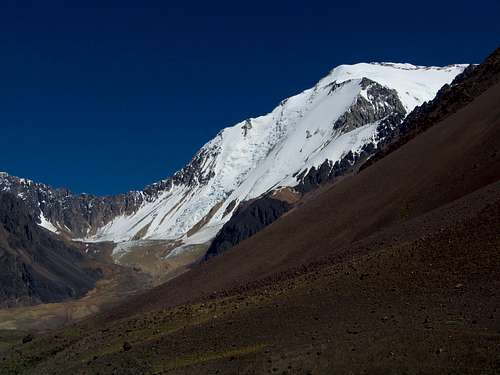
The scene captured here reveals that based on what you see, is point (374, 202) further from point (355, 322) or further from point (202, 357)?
point (202, 357)

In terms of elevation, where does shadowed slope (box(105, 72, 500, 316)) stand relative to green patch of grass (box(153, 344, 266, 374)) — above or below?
above

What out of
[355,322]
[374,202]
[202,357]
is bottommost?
[355,322]

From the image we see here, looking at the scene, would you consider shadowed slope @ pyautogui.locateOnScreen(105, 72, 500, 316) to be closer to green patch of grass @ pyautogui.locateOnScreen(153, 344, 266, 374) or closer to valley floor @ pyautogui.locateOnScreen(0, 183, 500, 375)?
valley floor @ pyautogui.locateOnScreen(0, 183, 500, 375)

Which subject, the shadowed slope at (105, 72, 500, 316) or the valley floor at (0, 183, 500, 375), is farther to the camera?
the shadowed slope at (105, 72, 500, 316)

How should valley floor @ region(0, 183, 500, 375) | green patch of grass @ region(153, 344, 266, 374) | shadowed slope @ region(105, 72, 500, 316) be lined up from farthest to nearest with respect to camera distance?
shadowed slope @ region(105, 72, 500, 316), green patch of grass @ region(153, 344, 266, 374), valley floor @ region(0, 183, 500, 375)

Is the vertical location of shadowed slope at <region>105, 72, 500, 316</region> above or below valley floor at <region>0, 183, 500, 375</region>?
above

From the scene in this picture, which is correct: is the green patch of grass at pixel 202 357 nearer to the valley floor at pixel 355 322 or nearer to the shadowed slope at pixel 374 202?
the valley floor at pixel 355 322

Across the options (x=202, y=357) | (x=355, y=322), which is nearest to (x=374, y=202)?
(x=355, y=322)

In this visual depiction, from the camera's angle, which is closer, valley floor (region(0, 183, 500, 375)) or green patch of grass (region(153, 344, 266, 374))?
valley floor (region(0, 183, 500, 375))

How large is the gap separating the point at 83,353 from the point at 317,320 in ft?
56.8

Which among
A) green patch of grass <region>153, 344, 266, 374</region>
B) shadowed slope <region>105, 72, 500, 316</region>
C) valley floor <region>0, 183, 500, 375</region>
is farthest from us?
shadowed slope <region>105, 72, 500, 316</region>

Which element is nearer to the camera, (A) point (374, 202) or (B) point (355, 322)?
(B) point (355, 322)

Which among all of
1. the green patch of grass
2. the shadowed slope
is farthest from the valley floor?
the shadowed slope

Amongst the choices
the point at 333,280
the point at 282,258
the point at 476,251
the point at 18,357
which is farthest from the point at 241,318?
the point at 282,258
